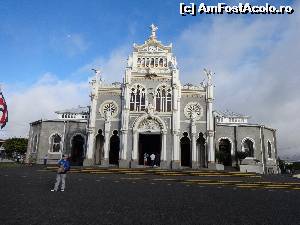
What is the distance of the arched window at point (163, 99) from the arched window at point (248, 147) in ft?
41.5

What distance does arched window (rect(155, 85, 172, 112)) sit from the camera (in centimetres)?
3725

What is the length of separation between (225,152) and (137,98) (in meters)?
14.6

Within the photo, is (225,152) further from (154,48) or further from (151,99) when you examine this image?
(154,48)

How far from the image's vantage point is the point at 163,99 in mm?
37656

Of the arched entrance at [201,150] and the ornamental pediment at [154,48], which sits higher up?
the ornamental pediment at [154,48]

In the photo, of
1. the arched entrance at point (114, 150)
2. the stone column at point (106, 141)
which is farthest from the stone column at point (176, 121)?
the arched entrance at point (114, 150)

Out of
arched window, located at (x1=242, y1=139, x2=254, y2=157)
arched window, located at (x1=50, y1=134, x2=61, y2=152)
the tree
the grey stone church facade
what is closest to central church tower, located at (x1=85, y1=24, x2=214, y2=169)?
the grey stone church facade

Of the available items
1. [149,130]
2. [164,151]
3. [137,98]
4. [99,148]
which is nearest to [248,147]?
[164,151]

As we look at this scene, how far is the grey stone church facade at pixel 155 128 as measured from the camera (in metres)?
36.0

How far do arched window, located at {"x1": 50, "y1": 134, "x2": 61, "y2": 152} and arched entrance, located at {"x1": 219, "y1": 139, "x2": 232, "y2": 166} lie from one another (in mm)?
23584

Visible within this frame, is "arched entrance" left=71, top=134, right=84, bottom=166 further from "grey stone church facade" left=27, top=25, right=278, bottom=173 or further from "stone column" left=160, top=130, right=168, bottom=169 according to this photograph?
"stone column" left=160, top=130, right=168, bottom=169

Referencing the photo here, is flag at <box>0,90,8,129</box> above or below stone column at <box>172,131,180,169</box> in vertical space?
above

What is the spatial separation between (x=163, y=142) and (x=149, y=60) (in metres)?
12.2

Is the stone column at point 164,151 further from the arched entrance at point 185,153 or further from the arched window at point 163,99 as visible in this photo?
the arched entrance at point 185,153
